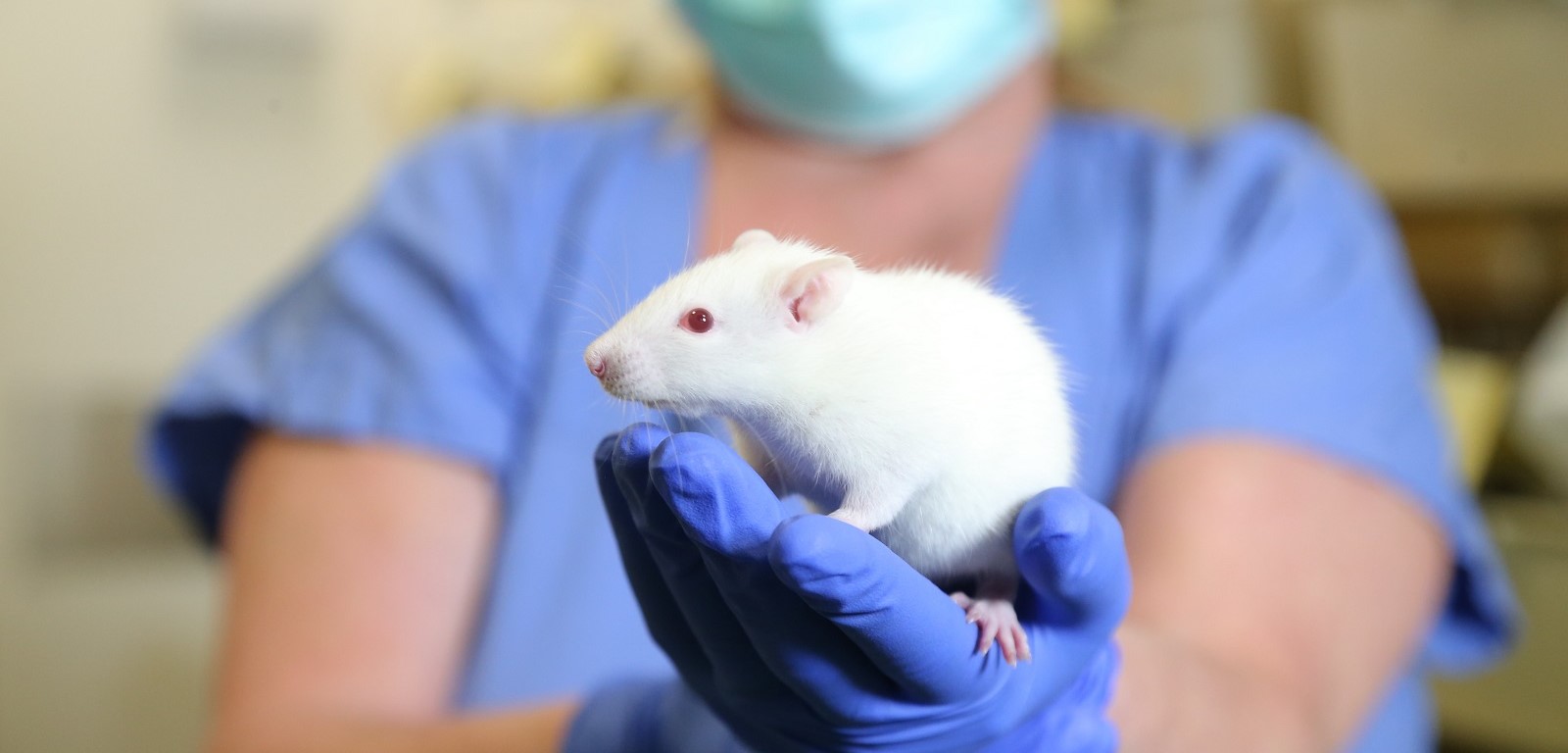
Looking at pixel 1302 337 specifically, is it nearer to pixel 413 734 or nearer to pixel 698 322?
pixel 698 322

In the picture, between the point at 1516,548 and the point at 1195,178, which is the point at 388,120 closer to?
the point at 1195,178

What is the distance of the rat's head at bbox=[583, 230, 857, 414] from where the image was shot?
0.43m

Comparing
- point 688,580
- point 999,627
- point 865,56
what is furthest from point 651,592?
point 865,56

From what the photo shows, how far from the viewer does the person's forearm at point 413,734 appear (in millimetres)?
727

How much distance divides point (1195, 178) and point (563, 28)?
1.31 metres

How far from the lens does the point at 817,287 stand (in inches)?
16.3

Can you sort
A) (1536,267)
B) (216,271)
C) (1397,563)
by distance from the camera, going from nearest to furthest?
1. (1397,563)
2. (1536,267)
3. (216,271)

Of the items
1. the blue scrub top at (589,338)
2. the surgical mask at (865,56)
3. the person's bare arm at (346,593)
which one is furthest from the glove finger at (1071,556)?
the person's bare arm at (346,593)

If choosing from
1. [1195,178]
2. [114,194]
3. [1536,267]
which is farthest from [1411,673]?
[114,194]

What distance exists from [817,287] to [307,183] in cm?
176

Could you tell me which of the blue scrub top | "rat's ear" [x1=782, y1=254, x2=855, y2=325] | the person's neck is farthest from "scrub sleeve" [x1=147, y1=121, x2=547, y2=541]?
"rat's ear" [x1=782, y1=254, x2=855, y2=325]

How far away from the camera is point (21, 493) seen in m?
1.61

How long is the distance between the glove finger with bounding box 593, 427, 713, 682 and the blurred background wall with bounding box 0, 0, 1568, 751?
92 cm

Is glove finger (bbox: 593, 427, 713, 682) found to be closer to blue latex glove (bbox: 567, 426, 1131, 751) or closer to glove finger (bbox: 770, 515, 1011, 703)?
blue latex glove (bbox: 567, 426, 1131, 751)
